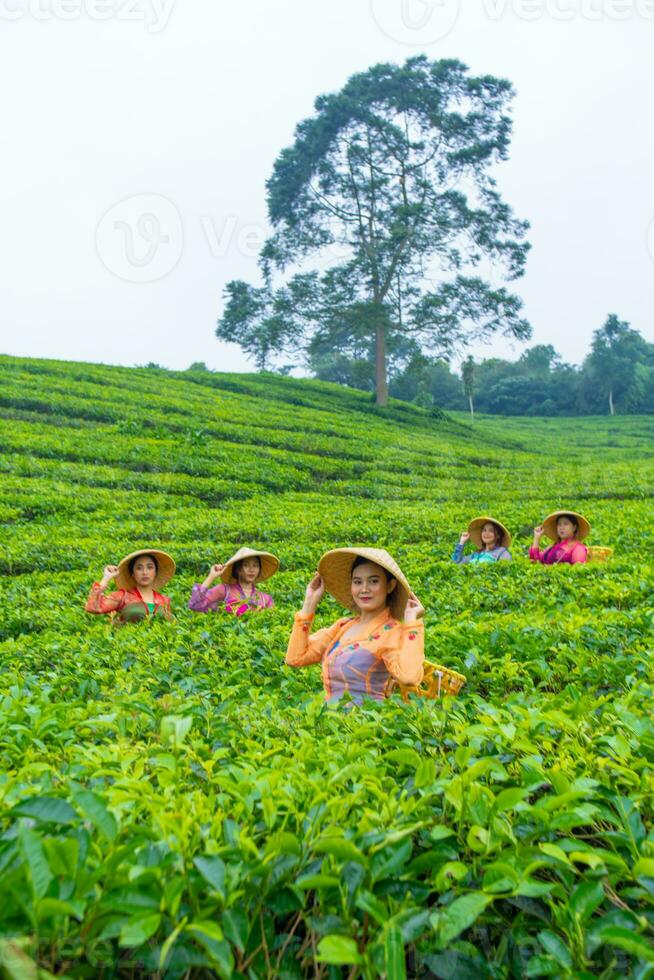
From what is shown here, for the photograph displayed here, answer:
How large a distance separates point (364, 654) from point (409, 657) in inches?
13.2

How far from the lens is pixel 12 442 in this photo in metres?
18.2

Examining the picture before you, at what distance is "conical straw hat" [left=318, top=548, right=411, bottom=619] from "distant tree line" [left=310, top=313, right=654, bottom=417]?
151 feet

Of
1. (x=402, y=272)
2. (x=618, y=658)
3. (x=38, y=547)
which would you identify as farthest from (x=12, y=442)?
(x=402, y=272)

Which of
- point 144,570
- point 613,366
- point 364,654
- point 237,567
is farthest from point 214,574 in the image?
point 613,366

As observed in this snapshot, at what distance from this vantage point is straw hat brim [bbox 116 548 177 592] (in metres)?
7.20

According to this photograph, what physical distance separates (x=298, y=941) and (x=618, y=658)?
323 centimetres

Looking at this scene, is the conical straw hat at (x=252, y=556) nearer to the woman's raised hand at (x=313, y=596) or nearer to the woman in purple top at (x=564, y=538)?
the woman's raised hand at (x=313, y=596)

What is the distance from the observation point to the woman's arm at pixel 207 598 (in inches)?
298

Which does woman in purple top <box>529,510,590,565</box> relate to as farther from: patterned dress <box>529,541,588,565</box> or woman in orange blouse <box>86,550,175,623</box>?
woman in orange blouse <box>86,550,175,623</box>

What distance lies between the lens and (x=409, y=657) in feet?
13.5

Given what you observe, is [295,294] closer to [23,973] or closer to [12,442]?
[12,442]

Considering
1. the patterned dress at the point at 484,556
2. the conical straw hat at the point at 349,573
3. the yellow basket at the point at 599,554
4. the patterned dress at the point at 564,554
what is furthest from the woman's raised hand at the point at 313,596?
the yellow basket at the point at 599,554

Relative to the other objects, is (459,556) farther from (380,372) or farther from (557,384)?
(557,384)

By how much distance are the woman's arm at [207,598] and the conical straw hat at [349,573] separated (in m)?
2.84
